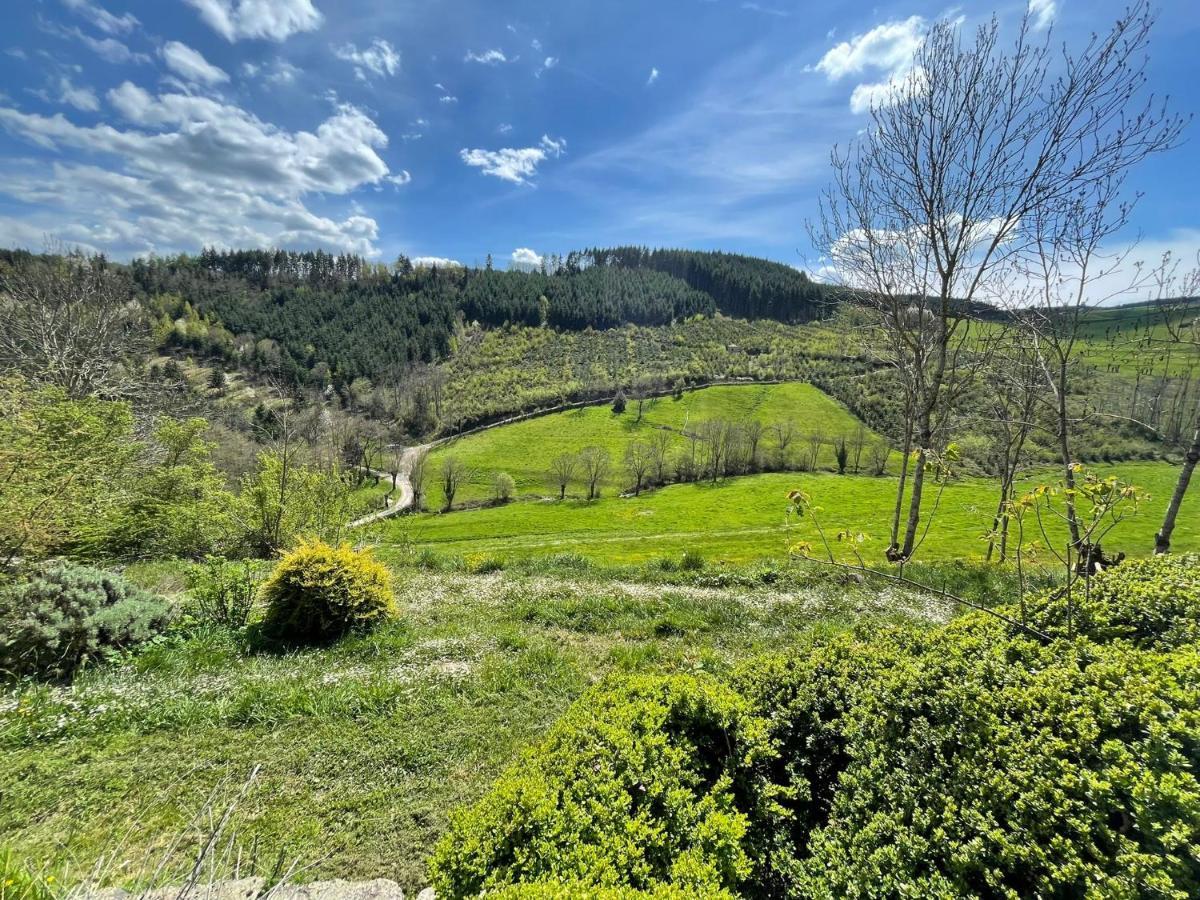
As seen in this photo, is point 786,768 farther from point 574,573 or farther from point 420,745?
point 574,573

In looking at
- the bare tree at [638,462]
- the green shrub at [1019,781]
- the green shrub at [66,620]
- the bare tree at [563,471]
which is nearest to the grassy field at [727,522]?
the bare tree at [638,462]

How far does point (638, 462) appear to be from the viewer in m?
70.4

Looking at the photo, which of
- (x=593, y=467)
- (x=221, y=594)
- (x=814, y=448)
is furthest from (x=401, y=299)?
(x=221, y=594)

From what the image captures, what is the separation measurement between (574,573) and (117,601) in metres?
9.69

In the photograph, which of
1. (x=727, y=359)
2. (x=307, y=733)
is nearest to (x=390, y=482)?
(x=307, y=733)

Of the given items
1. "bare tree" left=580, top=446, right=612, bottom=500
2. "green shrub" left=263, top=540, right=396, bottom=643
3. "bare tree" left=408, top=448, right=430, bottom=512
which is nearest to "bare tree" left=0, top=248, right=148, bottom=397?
"green shrub" left=263, top=540, right=396, bottom=643

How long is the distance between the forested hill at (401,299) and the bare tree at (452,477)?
57892 millimetres

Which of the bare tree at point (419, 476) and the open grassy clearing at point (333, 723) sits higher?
the open grassy clearing at point (333, 723)

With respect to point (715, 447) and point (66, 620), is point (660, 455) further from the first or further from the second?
point (66, 620)

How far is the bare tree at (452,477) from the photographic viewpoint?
63953 millimetres

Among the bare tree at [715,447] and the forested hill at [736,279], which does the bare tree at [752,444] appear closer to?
the bare tree at [715,447]

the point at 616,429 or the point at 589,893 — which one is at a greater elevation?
the point at 589,893

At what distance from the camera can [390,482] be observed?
70812mm

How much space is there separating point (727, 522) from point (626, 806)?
160 feet
